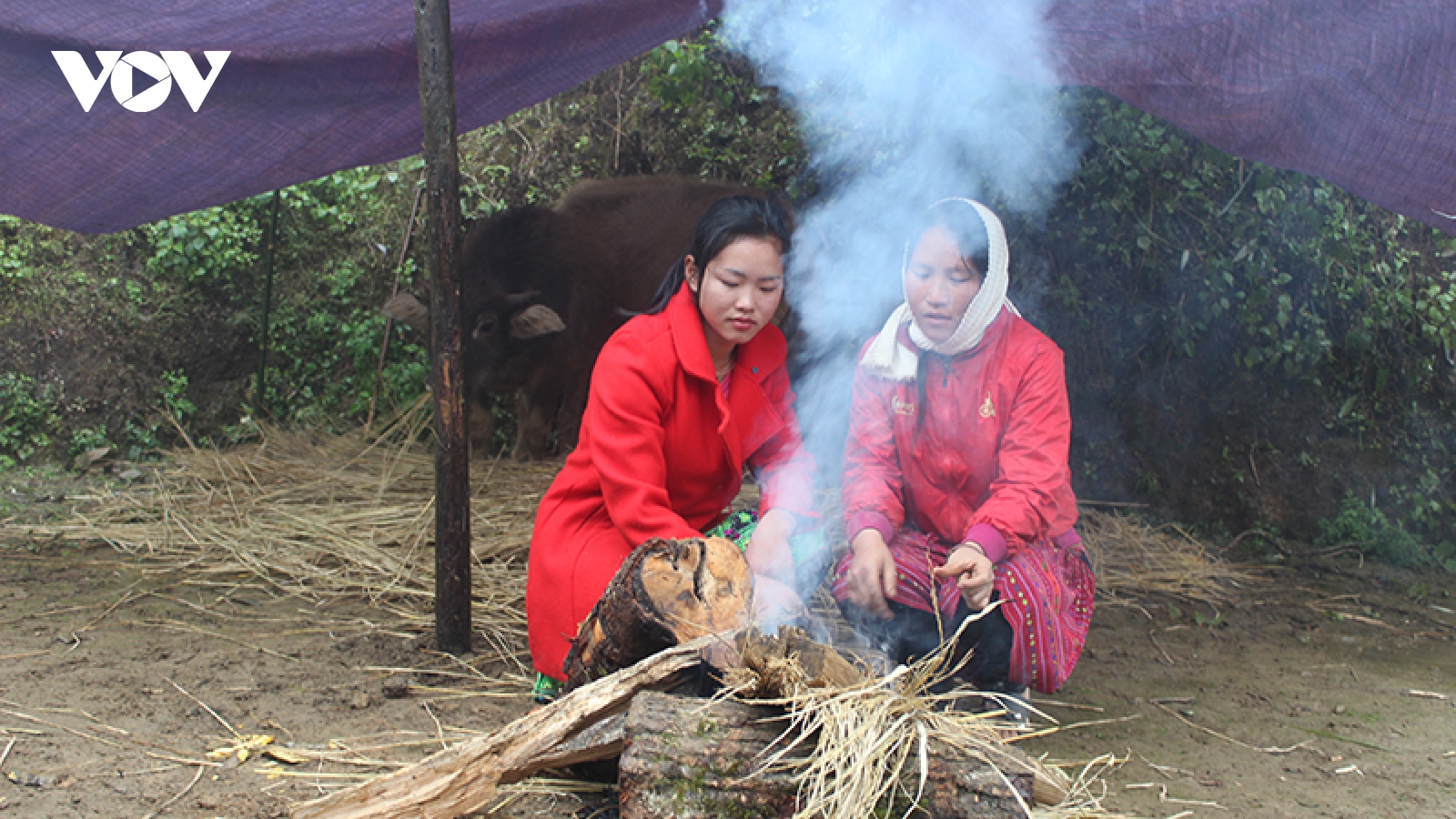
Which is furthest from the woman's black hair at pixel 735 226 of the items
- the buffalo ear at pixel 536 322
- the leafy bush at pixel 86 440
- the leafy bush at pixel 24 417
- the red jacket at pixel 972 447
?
the leafy bush at pixel 24 417

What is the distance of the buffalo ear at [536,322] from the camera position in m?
5.40

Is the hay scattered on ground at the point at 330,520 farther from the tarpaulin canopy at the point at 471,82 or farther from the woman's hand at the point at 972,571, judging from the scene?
the woman's hand at the point at 972,571

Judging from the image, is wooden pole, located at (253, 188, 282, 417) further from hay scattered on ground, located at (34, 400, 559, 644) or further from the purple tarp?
the purple tarp

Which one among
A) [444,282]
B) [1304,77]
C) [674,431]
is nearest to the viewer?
[674,431]

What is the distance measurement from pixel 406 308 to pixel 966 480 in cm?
366

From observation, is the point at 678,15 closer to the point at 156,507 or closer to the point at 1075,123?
the point at 1075,123

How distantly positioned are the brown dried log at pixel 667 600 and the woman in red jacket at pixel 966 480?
1.79 feet

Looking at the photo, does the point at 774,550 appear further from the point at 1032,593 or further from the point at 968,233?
the point at 968,233

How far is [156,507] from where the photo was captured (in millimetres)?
4961

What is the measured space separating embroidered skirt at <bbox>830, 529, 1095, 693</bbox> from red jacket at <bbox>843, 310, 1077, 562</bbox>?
6cm

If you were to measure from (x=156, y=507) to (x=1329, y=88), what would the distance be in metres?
5.33

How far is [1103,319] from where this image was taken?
211 inches

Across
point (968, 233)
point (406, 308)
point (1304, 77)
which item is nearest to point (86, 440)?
point (406, 308)

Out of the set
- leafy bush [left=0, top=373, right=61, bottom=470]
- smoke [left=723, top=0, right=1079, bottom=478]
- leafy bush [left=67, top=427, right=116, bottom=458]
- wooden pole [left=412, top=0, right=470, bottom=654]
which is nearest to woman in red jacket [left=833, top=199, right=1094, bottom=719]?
smoke [left=723, top=0, right=1079, bottom=478]
